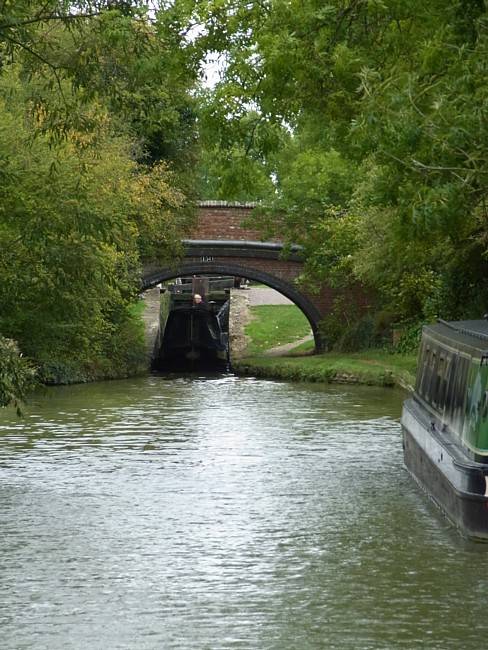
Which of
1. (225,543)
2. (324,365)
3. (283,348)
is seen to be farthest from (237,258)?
(225,543)

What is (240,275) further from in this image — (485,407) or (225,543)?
(485,407)

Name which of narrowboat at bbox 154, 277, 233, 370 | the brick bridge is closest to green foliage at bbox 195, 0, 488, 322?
the brick bridge

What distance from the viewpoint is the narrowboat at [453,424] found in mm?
12711

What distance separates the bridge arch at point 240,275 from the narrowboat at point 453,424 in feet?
67.9

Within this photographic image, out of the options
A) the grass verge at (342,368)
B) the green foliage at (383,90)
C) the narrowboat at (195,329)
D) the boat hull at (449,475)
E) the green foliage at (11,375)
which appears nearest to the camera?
the boat hull at (449,475)

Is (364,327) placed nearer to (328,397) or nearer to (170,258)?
(170,258)

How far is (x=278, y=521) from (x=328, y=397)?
14.3m

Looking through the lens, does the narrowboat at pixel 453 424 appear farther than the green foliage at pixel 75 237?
No

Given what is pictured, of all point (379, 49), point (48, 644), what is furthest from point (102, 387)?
point (48, 644)

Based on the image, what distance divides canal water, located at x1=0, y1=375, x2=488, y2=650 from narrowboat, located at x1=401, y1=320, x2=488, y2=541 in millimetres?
373

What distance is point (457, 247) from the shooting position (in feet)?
83.6

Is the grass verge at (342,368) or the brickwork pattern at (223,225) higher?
the brickwork pattern at (223,225)

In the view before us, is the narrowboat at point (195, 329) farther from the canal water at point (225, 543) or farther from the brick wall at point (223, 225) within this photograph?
the canal water at point (225, 543)

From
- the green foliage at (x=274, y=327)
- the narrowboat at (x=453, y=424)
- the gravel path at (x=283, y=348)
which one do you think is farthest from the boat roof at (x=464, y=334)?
the green foliage at (x=274, y=327)
